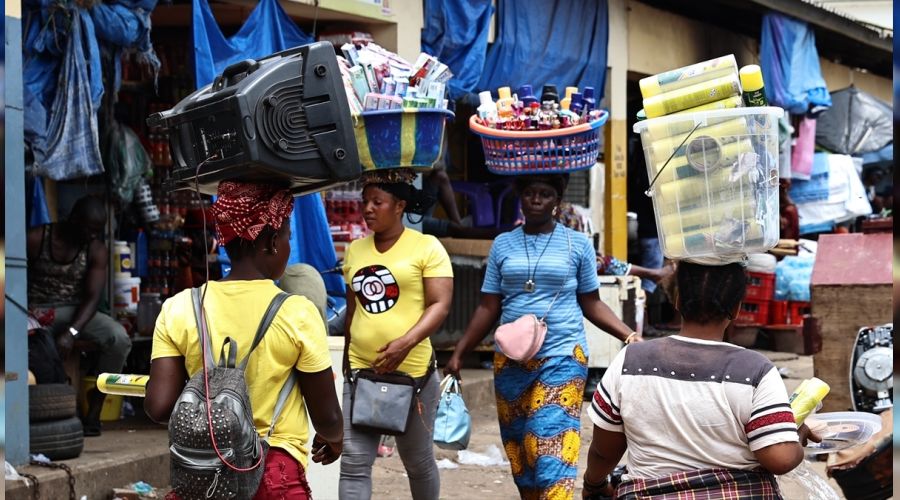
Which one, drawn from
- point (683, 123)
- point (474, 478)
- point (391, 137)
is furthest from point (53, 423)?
point (683, 123)

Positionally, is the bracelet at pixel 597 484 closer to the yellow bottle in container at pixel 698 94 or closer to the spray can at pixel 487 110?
the yellow bottle in container at pixel 698 94

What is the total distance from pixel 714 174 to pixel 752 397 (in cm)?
71

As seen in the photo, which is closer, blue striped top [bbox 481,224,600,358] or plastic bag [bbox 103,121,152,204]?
blue striped top [bbox 481,224,600,358]

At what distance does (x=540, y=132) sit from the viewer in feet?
21.0

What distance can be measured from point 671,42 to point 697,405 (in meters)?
12.7

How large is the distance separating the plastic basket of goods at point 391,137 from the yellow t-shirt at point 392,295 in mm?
399

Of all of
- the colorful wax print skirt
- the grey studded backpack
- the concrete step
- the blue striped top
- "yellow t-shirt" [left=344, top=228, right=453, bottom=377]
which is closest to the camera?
the grey studded backpack

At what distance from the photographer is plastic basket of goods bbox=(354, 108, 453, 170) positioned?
19.3 feet

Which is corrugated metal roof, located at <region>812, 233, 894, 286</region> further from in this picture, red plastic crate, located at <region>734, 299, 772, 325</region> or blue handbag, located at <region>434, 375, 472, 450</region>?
red plastic crate, located at <region>734, 299, 772, 325</region>

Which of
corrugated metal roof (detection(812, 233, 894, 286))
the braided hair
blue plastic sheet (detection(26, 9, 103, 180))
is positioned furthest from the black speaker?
corrugated metal roof (detection(812, 233, 894, 286))

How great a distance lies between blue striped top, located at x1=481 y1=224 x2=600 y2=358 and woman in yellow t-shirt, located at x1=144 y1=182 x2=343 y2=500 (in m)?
2.51

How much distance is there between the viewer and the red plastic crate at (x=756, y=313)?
15359 millimetres

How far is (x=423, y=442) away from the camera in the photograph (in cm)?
588

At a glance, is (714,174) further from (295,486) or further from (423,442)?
(423,442)
